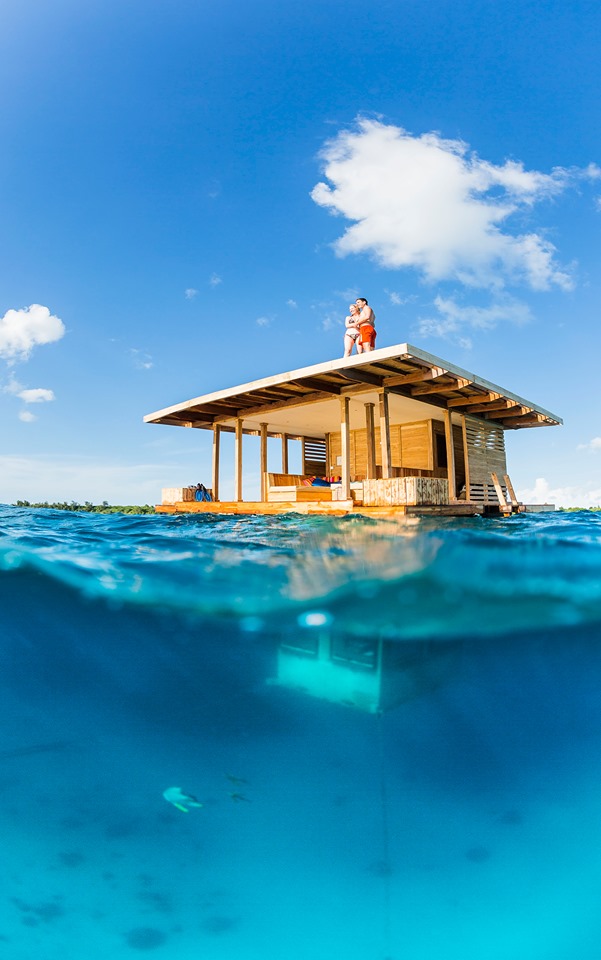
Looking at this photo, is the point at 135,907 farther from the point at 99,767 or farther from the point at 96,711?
the point at 96,711

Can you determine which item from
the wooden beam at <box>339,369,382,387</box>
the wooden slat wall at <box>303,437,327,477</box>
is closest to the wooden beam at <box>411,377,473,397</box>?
the wooden beam at <box>339,369,382,387</box>

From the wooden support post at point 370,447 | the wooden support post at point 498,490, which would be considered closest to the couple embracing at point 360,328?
the wooden support post at point 370,447

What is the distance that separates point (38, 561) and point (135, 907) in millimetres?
3310

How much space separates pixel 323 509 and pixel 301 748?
7.88m

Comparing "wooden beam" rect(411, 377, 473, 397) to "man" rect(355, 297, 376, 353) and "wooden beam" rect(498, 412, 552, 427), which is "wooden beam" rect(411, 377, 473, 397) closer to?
"man" rect(355, 297, 376, 353)

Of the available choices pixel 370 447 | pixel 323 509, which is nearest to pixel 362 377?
pixel 370 447

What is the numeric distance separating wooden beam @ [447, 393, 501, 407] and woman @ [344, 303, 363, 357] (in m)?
3.59

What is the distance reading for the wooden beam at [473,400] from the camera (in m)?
14.8

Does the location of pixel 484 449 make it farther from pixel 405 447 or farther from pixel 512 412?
pixel 405 447

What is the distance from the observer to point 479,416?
18.9m

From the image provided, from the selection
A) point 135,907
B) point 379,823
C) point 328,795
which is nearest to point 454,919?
point 379,823

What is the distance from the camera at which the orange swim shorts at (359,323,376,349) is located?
47.0 feet

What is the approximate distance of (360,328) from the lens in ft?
47.5

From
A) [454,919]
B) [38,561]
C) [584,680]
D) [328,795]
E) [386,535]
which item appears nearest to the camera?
[454,919]
